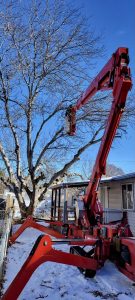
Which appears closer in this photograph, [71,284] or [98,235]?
[71,284]

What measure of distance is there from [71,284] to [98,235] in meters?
1.61

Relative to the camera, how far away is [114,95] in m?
5.90

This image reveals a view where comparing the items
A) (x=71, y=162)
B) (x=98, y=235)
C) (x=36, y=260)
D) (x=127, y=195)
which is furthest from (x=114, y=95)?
(x=71, y=162)

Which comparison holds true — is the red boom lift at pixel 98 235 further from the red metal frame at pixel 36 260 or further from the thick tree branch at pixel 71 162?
the thick tree branch at pixel 71 162

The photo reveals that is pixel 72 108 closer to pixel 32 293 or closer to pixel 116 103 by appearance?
pixel 116 103

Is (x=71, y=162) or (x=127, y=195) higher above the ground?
(x=71, y=162)

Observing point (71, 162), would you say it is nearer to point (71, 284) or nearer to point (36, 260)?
point (71, 284)

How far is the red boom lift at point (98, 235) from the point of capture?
3.29 meters

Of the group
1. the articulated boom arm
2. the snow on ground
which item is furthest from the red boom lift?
the snow on ground

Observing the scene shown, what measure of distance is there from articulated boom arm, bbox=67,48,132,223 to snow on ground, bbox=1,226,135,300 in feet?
6.29

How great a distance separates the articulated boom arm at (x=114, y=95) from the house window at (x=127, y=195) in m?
5.79

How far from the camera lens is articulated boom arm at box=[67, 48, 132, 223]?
534cm

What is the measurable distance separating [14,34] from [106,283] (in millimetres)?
11956

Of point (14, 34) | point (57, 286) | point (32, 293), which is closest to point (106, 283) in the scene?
point (57, 286)
